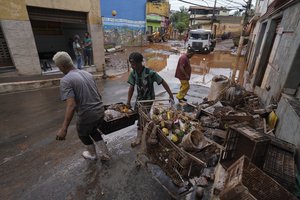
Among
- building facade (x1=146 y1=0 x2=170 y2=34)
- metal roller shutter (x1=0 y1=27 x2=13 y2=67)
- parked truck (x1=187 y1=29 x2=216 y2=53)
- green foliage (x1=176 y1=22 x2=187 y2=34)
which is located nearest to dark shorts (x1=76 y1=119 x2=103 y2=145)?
metal roller shutter (x1=0 y1=27 x2=13 y2=67)

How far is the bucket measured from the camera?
234 cm

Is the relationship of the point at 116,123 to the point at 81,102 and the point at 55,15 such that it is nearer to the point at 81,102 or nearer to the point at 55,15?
the point at 81,102

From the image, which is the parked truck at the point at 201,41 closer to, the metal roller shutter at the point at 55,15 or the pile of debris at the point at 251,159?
the metal roller shutter at the point at 55,15

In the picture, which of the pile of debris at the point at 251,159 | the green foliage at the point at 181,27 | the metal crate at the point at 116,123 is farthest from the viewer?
the green foliage at the point at 181,27

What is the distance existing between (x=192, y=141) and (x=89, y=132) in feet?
6.05

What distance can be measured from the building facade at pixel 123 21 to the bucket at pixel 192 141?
76.6 ft

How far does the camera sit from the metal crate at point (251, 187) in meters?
1.66

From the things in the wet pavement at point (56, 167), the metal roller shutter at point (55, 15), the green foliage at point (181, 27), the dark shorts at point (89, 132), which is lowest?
the wet pavement at point (56, 167)

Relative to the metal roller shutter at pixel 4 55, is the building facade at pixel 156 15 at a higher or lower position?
higher

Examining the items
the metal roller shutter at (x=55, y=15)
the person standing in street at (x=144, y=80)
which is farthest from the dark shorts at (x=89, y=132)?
the metal roller shutter at (x=55, y=15)

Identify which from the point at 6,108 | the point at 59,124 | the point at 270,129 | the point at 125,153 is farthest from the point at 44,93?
the point at 270,129

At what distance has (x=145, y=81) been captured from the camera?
11.8ft

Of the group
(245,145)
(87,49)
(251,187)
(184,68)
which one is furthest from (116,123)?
(87,49)

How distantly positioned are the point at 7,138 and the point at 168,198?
4.11m
